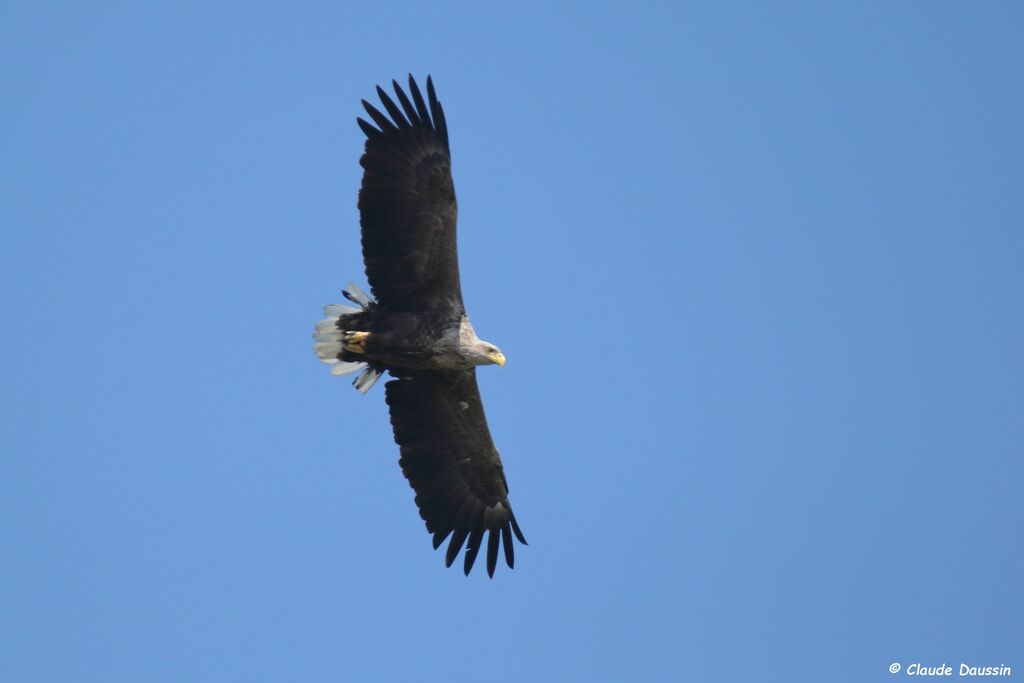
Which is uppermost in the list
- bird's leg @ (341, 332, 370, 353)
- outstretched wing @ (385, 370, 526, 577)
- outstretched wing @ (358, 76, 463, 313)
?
outstretched wing @ (358, 76, 463, 313)

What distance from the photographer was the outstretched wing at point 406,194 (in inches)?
538

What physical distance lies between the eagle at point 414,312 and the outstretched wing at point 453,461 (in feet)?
0.04

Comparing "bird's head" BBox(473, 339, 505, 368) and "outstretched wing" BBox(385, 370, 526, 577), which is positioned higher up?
"bird's head" BBox(473, 339, 505, 368)

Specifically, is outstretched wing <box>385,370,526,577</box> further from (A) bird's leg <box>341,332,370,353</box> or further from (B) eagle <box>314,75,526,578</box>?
(A) bird's leg <box>341,332,370,353</box>

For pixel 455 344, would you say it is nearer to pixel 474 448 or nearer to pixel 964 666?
pixel 474 448

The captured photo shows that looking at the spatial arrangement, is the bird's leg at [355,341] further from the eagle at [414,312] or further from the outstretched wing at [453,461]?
the outstretched wing at [453,461]

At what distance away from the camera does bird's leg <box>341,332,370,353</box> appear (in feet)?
45.8

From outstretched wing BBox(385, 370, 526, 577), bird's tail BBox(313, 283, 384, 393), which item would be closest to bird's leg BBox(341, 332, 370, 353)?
bird's tail BBox(313, 283, 384, 393)

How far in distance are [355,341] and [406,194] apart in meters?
1.45

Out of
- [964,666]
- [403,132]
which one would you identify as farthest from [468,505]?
[964,666]

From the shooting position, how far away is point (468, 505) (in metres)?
15.1

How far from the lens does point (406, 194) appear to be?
45.0 feet

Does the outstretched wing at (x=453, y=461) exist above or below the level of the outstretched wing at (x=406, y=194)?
below

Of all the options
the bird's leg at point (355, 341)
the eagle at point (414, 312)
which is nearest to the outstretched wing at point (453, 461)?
the eagle at point (414, 312)
